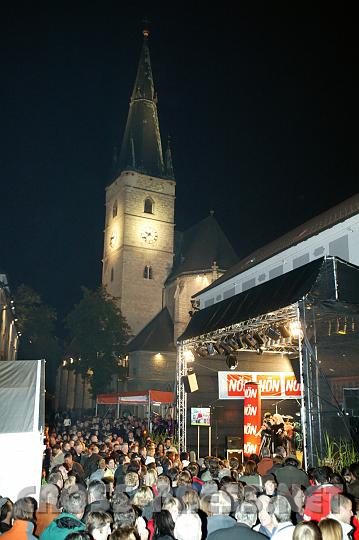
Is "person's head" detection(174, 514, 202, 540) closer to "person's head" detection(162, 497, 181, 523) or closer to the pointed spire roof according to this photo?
"person's head" detection(162, 497, 181, 523)

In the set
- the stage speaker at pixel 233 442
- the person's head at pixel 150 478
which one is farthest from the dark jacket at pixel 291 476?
the stage speaker at pixel 233 442

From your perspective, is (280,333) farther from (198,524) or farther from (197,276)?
(197,276)

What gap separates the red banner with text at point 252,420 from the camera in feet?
54.9

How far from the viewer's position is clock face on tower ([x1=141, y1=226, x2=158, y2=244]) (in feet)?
171

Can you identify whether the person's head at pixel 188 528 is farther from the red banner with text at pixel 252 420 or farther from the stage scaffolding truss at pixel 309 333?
the red banner with text at pixel 252 420

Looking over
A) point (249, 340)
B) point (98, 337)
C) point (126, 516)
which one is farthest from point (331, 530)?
point (98, 337)

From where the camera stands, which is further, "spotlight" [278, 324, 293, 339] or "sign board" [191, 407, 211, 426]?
"sign board" [191, 407, 211, 426]

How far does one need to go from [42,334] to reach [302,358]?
4344 cm

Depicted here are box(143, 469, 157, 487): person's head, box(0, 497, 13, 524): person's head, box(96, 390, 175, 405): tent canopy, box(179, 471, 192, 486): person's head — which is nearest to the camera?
box(0, 497, 13, 524): person's head

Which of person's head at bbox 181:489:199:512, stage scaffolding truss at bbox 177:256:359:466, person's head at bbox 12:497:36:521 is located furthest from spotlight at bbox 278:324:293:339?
person's head at bbox 12:497:36:521

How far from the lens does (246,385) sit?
18.1 metres

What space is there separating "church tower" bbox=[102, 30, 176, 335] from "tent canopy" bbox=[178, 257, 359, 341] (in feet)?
112

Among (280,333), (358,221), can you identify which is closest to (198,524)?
(280,333)

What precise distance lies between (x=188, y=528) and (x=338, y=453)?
25.5ft
